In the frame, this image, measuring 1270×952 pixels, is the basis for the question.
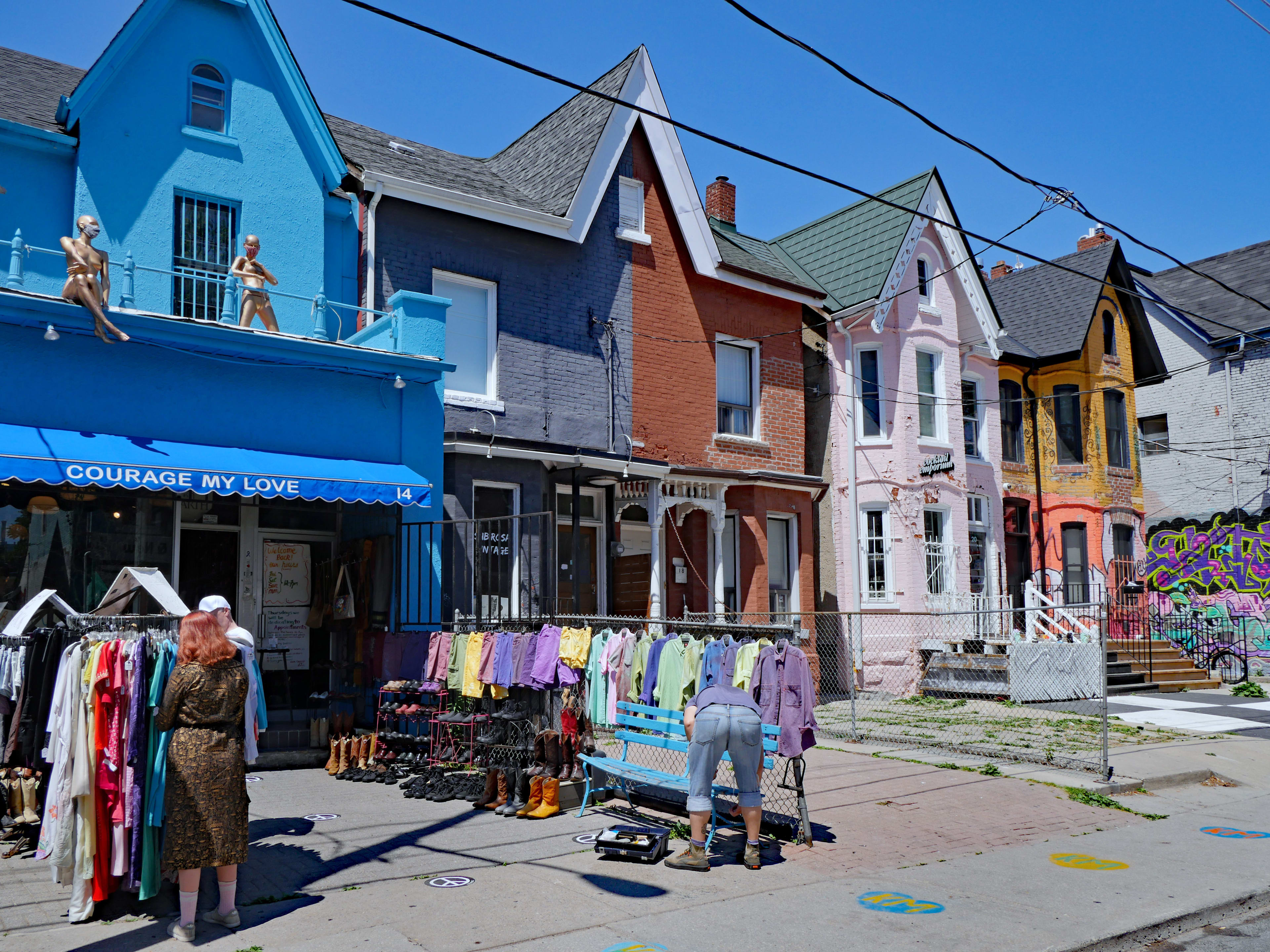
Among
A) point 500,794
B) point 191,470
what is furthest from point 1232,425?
point 191,470

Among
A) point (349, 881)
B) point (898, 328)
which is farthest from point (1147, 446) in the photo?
point (349, 881)

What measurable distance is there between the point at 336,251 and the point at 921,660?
1391 cm

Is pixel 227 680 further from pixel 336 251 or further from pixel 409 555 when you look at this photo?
pixel 336 251

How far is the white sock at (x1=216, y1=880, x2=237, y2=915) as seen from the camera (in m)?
6.18

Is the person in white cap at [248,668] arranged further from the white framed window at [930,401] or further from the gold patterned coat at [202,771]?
the white framed window at [930,401]

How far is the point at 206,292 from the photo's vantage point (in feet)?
44.8

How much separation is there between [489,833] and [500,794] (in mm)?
916

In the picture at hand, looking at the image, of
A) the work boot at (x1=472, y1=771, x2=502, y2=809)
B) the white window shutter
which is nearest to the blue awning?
the work boot at (x1=472, y1=771, x2=502, y2=809)

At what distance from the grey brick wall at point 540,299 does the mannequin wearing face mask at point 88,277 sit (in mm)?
4431

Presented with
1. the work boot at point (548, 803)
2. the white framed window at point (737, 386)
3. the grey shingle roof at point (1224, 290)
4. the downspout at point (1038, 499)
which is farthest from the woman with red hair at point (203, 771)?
the grey shingle roof at point (1224, 290)

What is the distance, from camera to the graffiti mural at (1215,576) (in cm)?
2555

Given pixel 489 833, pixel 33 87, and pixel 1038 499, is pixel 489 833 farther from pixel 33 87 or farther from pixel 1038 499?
pixel 1038 499

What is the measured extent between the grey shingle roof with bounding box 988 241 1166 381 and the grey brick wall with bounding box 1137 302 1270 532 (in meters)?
1.48

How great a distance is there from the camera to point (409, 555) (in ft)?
42.5
